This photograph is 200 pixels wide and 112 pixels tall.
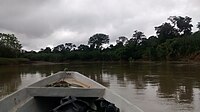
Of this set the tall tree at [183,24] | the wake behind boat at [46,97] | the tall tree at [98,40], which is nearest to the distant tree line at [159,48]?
the tall tree at [183,24]

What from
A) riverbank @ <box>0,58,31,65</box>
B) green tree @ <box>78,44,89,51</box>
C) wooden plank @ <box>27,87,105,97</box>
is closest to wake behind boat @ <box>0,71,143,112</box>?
wooden plank @ <box>27,87,105,97</box>

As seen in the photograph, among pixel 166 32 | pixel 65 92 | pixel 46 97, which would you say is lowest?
→ pixel 46 97

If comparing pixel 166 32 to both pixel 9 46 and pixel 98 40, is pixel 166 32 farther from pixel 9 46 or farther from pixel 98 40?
pixel 9 46

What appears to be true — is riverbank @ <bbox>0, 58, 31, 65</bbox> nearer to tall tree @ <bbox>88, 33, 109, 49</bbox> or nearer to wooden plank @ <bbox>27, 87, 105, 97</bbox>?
tall tree @ <bbox>88, 33, 109, 49</bbox>

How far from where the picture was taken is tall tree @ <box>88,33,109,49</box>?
356 ft

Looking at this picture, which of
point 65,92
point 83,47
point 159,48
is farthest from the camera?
point 83,47

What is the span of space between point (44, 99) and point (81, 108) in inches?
65.7

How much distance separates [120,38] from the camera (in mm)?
106562

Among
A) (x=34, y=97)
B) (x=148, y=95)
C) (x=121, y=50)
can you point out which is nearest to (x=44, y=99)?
(x=34, y=97)

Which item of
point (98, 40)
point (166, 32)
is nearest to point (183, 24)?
point (166, 32)

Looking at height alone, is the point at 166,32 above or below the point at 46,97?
above

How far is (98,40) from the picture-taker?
109 m

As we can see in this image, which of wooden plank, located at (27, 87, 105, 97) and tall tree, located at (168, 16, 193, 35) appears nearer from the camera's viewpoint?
wooden plank, located at (27, 87, 105, 97)

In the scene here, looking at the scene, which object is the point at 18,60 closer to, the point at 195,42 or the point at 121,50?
the point at 121,50
